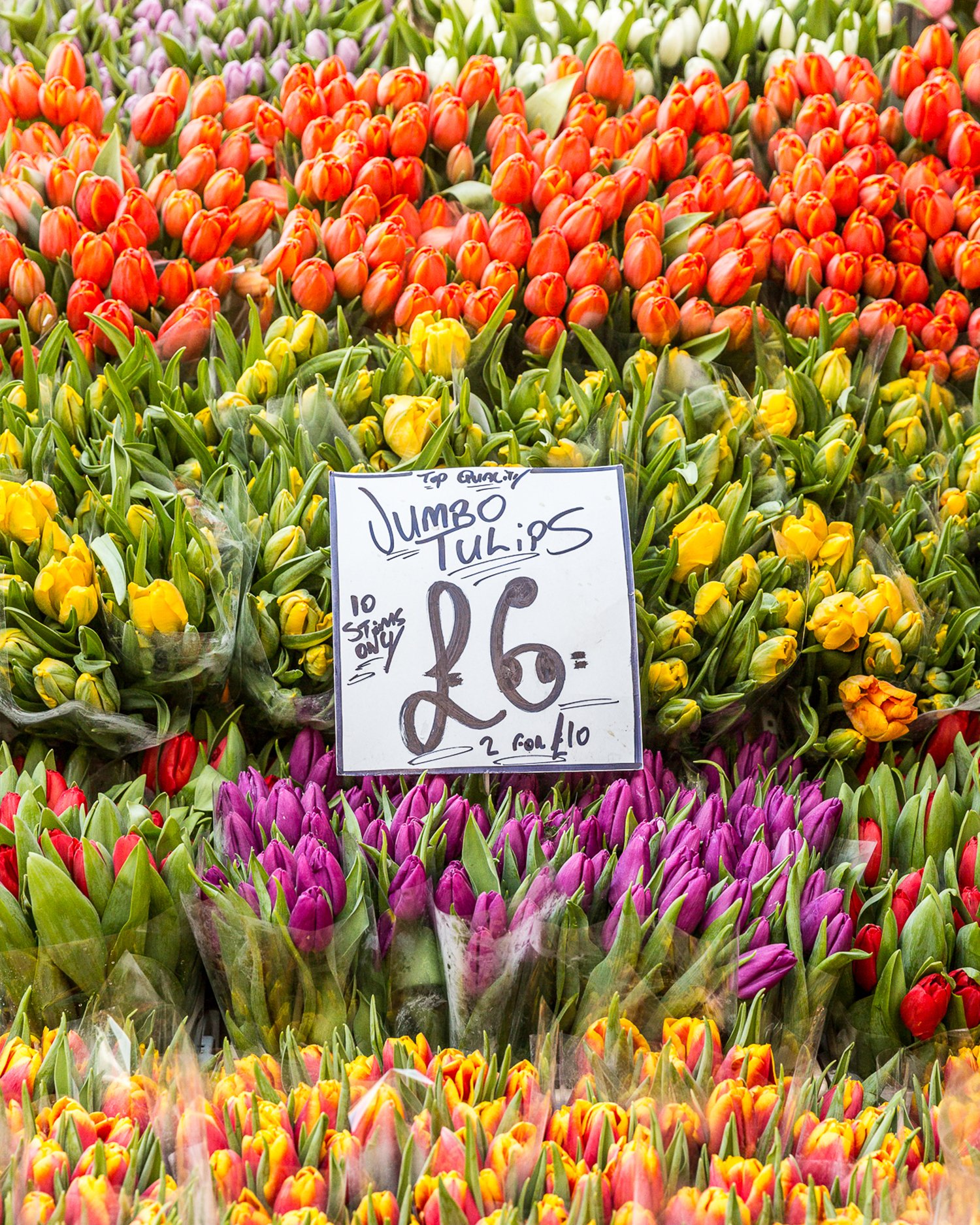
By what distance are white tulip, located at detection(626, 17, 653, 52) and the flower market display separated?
22mm

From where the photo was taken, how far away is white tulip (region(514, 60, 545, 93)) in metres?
1.62

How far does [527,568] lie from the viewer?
114 centimetres

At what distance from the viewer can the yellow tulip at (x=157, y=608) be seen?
1026mm

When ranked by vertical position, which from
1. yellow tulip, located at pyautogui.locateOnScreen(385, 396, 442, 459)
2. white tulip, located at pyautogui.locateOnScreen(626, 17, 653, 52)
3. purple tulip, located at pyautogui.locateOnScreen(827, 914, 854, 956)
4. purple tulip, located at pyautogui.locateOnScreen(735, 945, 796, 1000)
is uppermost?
white tulip, located at pyautogui.locateOnScreen(626, 17, 653, 52)

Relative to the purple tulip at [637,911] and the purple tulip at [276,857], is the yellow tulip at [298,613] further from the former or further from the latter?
the purple tulip at [637,911]

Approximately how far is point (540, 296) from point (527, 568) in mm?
436

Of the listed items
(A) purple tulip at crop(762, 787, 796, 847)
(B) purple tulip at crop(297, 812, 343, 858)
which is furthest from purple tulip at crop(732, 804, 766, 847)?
(B) purple tulip at crop(297, 812, 343, 858)

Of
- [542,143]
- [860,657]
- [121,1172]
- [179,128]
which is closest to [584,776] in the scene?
[860,657]

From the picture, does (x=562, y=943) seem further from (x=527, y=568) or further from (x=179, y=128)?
(x=179, y=128)

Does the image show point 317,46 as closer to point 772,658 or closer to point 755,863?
point 772,658

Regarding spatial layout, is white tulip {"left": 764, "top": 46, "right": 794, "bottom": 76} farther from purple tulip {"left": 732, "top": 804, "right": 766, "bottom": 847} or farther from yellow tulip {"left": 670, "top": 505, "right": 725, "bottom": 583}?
purple tulip {"left": 732, "top": 804, "right": 766, "bottom": 847}

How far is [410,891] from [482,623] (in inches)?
12.3

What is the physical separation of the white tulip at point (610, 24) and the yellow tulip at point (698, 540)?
0.87m

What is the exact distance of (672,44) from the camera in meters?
1.67
